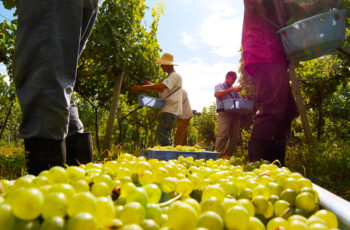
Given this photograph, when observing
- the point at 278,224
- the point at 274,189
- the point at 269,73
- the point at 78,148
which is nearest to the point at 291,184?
the point at 274,189

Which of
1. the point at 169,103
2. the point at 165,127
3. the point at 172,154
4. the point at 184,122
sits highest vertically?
the point at 169,103

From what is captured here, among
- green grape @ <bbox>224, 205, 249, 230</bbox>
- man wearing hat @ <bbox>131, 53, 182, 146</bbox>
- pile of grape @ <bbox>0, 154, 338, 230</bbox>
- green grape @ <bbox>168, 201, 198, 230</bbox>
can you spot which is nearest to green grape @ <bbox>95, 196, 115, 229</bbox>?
pile of grape @ <bbox>0, 154, 338, 230</bbox>

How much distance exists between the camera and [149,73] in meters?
6.91

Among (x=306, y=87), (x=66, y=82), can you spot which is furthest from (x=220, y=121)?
(x=66, y=82)

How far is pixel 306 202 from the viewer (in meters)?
0.70

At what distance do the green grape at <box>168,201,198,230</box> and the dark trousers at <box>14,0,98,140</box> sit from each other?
1.24m

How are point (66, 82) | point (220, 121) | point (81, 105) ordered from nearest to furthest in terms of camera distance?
point (66, 82) → point (220, 121) → point (81, 105)

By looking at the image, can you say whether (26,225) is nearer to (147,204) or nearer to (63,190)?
(63,190)

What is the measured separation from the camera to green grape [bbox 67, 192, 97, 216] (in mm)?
478

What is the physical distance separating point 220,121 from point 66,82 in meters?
4.67

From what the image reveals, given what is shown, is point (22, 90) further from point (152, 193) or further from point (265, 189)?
point (265, 189)

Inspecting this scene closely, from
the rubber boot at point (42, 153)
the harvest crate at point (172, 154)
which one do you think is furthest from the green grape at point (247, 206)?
the harvest crate at point (172, 154)

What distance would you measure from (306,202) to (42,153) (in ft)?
4.44

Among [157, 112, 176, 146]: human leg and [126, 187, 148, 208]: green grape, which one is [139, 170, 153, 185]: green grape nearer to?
[126, 187, 148, 208]: green grape
